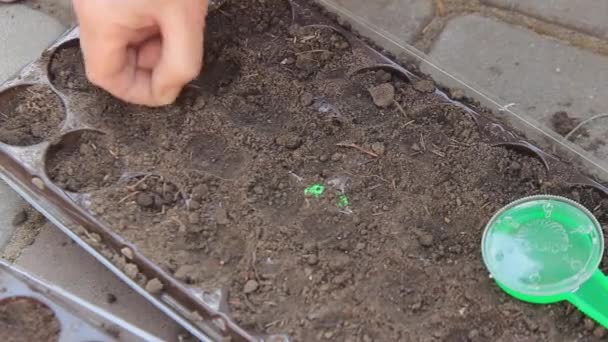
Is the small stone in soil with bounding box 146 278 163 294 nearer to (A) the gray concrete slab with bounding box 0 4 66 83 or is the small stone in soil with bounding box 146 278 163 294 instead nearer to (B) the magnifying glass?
(B) the magnifying glass

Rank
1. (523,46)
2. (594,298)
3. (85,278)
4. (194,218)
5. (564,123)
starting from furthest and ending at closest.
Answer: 1. (523,46)
2. (564,123)
3. (85,278)
4. (194,218)
5. (594,298)

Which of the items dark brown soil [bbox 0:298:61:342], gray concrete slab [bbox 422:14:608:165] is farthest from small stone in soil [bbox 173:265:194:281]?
gray concrete slab [bbox 422:14:608:165]

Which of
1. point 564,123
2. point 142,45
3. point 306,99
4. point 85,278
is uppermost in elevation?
point 142,45

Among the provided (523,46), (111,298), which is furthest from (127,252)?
(523,46)

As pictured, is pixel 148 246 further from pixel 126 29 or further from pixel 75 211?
pixel 126 29

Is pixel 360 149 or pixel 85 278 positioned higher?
pixel 360 149

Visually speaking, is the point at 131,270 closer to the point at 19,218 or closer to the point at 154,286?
the point at 154,286
